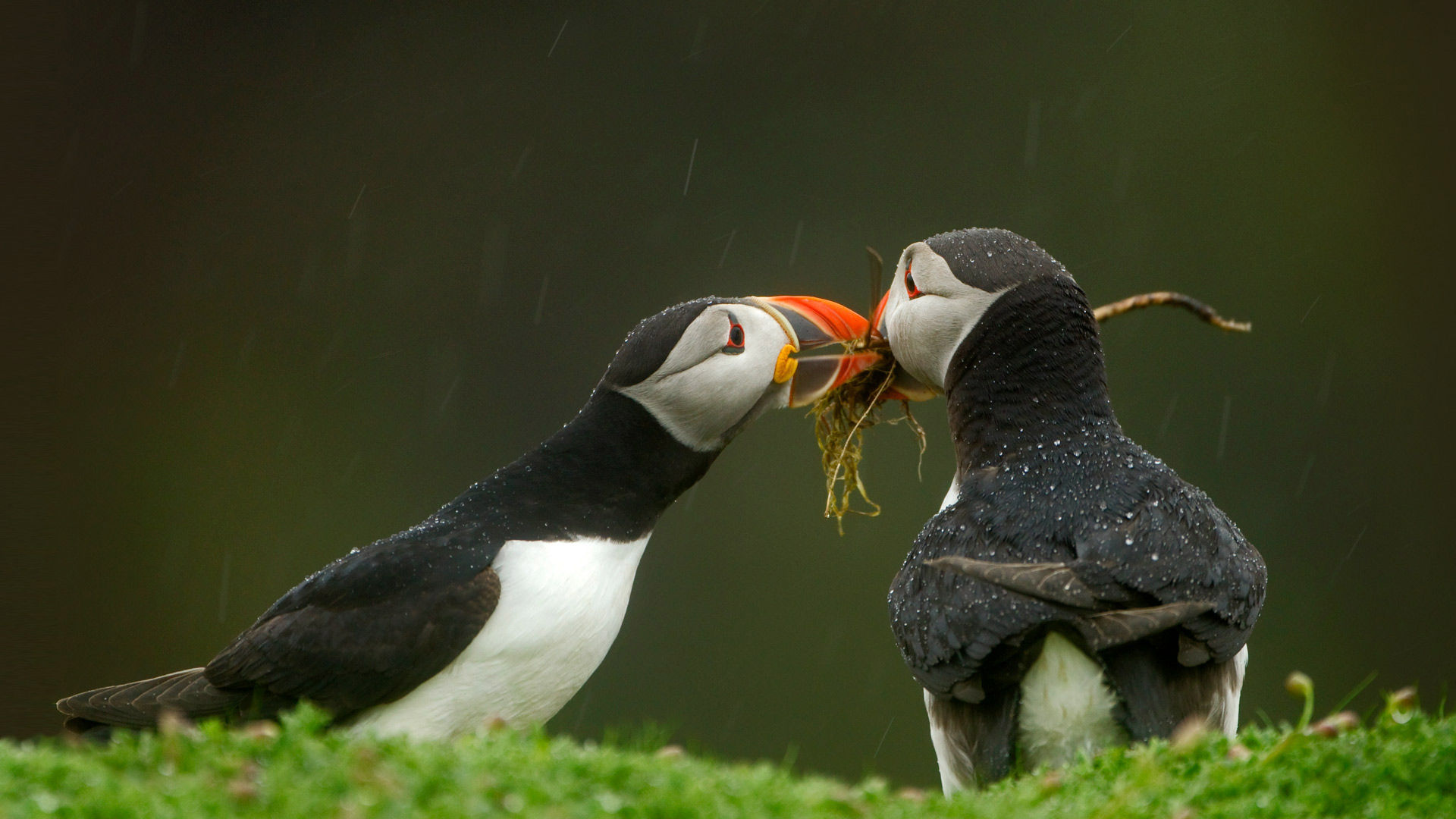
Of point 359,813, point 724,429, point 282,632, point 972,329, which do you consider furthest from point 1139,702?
point 282,632

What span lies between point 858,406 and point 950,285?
70 cm

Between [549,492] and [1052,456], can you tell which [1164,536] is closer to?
[1052,456]

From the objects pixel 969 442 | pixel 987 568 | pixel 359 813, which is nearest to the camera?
pixel 359 813

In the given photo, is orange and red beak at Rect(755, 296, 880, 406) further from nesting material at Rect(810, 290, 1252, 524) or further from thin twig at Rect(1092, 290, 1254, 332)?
thin twig at Rect(1092, 290, 1254, 332)

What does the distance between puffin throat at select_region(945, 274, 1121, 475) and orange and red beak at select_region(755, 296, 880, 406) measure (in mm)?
520

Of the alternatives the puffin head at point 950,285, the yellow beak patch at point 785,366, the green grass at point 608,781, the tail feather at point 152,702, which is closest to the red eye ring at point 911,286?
the puffin head at point 950,285

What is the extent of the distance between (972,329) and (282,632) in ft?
5.87

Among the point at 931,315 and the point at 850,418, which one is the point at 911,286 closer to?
the point at 931,315

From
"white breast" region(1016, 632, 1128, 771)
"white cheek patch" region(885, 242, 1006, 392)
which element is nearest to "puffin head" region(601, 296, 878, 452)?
"white cheek patch" region(885, 242, 1006, 392)

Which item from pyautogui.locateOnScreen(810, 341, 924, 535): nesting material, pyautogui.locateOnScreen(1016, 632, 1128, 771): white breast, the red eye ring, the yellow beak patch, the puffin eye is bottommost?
pyautogui.locateOnScreen(1016, 632, 1128, 771): white breast

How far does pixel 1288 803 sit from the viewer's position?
1.98m

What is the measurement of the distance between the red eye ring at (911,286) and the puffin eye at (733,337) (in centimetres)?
45

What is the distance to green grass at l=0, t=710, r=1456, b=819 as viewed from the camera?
1.60m

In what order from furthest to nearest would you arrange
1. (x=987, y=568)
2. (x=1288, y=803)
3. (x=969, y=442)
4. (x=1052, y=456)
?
1. (x=969, y=442)
2. (x=1052, y=456)
3. (x=987, y=568)
4. (x=1288, y=803)
